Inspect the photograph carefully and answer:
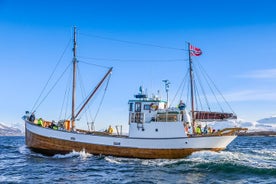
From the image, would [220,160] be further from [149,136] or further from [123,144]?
[123,144]

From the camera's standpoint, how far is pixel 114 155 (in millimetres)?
34469

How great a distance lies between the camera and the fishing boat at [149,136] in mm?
33106

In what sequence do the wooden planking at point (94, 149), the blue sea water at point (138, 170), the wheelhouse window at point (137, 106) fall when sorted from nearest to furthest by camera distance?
the blue sea water at point (138, 170) → the wooden planking at point (94, 149) → the wheelhouse window at point (137, 106)

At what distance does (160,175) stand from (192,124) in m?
12.3

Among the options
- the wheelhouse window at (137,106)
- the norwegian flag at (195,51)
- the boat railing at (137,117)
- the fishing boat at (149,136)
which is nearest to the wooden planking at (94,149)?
the fishing boat at (149,136)

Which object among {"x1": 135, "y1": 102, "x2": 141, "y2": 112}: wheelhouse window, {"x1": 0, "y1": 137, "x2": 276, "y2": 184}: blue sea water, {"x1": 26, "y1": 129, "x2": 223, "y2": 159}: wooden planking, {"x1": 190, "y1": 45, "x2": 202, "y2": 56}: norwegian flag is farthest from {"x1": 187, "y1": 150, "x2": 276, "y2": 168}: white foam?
{"x1": 190, "y1": 45, "x2": 202, "y2": 56}: norwegian flag

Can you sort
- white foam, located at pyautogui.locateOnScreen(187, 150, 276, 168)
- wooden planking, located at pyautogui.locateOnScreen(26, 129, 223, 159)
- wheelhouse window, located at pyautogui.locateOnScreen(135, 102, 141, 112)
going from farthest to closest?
wheelhouse window, located at pyautogui.locateOnScreen(135, 102, 141, 112) → wooden planking, located at pyautogui.locateOnScreen(26, 129, 223, 159) → white foam, located at pyautogui.locateOnScreen(187, 150, 276, 168)

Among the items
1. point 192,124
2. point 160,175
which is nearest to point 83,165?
point 160,175

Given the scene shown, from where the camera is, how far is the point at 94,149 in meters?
35.0

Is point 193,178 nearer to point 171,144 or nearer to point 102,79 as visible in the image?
point 171,144

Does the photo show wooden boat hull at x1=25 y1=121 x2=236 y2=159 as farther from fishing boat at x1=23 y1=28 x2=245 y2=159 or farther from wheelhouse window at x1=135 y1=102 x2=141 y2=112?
wheelhouse window at x1=135 y1=102 x2=141 y2=112

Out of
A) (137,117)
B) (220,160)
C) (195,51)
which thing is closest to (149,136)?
(137,117)

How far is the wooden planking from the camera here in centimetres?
3316

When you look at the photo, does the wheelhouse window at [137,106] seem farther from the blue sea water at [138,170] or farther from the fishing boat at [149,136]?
the blue sea water at [138,170]
